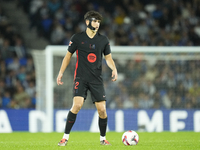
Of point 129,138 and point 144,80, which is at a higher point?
point 144,80

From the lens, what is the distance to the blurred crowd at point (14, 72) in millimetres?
13219

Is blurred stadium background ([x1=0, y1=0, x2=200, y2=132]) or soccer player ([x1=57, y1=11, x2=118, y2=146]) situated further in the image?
blurred stadium background ([x1=0, y1=0, x2=200, y2=132])

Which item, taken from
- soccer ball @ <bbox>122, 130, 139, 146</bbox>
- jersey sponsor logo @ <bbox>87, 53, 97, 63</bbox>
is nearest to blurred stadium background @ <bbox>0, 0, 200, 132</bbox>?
A: soccer ball @ <bbox>122, 130, 139, 146</bbox>

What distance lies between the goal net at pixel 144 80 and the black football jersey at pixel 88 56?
5319mm

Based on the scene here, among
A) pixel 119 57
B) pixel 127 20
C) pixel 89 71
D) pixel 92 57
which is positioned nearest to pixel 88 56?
pixel 92 57

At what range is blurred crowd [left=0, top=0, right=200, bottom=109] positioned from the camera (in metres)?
12.0

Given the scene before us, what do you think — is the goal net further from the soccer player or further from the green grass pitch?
the soccer player

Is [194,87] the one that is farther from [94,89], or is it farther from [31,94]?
[94,89]

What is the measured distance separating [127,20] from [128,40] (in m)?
1.17

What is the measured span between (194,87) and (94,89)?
6493 millimetres

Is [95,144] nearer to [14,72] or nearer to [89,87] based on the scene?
[89,87]

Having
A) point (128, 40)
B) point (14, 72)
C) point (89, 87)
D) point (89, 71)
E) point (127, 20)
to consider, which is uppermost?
point (127, 20)

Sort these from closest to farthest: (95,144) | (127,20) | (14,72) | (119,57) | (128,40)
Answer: (95,144)
(119,57)
(14,72)
(128,40)
(127,20)

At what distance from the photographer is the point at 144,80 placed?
12125 mm
